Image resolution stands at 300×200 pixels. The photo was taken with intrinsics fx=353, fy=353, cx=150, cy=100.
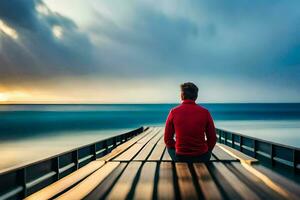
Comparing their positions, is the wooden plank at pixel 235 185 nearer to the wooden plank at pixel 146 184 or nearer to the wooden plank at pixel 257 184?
the wooden plank at pixel 257 184

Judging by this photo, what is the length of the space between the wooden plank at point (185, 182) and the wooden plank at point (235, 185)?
0.39 meters

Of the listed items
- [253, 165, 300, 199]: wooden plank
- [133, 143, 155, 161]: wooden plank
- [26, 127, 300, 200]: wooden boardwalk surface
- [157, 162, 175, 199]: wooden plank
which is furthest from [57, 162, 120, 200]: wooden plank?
[253, 165, 300, 199]: wooden plank

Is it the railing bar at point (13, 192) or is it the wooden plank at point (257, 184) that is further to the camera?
the railing bar at point (13, 192)

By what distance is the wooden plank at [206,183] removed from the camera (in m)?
3.76

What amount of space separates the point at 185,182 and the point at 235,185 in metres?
0.62

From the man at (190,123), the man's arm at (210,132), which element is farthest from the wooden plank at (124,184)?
the man's arm at (210,132)

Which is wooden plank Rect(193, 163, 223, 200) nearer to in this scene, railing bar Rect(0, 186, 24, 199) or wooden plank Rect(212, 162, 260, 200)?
wooden plank Rect(212, 162, 260, 200)

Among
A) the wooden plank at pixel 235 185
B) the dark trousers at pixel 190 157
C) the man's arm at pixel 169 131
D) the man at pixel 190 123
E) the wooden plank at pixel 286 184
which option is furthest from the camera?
the dark trousers at pixel 190 157

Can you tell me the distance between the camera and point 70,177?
16.6 feet

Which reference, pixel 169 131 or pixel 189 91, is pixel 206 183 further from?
pixel 189 91

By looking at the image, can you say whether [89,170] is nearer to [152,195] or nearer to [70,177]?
[70,177]

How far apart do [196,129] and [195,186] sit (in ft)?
4.16

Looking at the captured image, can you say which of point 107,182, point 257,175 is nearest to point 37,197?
point 107,182

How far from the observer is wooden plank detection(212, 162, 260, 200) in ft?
12.2
